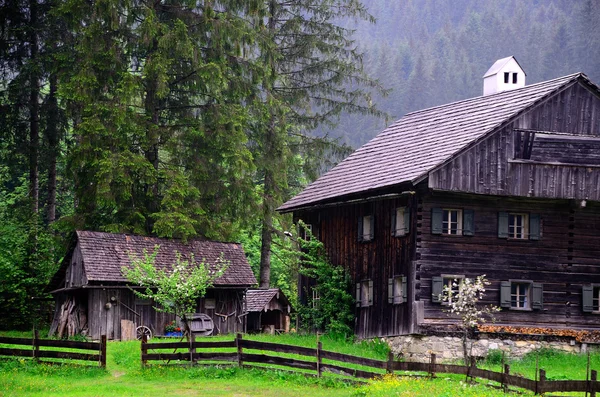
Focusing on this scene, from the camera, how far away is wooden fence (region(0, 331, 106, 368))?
1185 inches

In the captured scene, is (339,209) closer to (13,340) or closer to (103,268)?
(103,268)

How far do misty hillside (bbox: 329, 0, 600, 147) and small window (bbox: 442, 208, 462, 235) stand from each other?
6689 centimetres

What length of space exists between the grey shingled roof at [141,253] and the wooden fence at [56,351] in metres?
6.91

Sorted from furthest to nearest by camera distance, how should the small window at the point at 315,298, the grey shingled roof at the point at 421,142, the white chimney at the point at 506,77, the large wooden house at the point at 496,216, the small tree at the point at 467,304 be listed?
the white chimney at the point at 506,77, the small window at the point at 315,298, the grey shingled roof at the point at 421,142, the large wooden house at the point at 496,216, the small tree at the point at 467,304

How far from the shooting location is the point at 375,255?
125ft

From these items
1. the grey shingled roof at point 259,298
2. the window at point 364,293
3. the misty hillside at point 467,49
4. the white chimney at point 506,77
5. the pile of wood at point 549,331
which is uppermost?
the misty hillside at point 467,49

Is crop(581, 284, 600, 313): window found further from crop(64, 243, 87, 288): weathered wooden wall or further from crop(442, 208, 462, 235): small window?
crop(64, 243, 87, 288): weathered wooden wall

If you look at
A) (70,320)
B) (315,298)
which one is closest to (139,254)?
(70,320)

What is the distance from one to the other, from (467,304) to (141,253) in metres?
13.1

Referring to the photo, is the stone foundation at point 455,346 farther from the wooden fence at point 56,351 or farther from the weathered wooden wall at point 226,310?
the wooden fence at point 56,351

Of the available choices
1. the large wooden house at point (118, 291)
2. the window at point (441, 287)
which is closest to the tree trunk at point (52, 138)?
the large wooden house at point (118, 291)

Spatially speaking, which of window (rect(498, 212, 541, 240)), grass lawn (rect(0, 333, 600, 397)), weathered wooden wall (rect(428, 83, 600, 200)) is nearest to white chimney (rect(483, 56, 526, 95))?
weathered wooden wall (rect(428, 83, 600, 200))

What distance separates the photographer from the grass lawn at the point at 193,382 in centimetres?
2562

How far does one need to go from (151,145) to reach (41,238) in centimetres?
651
